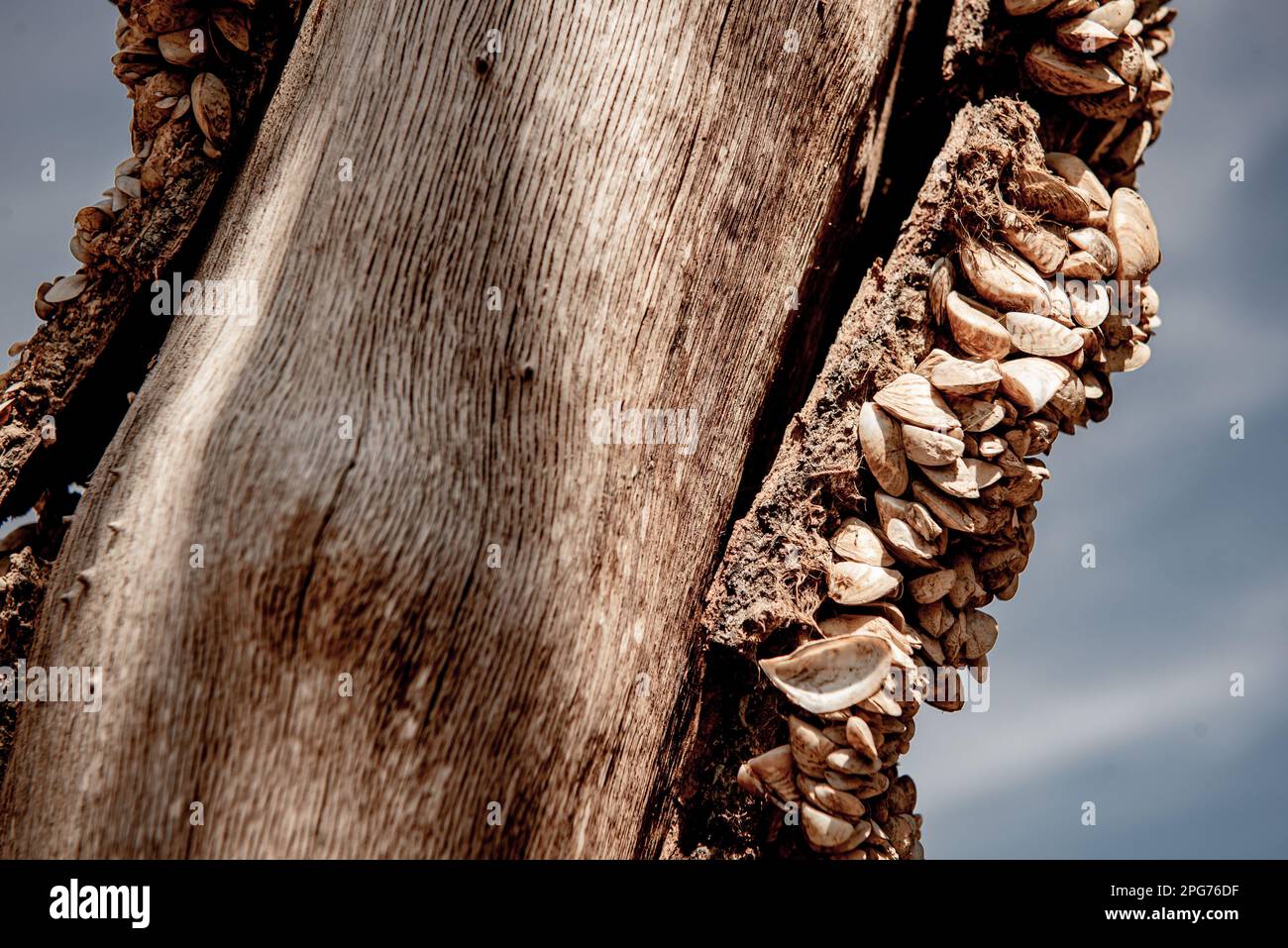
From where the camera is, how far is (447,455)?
1.01m

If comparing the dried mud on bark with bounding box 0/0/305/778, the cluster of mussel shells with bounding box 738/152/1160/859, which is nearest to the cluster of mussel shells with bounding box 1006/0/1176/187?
the cluster of mussel shells with bounding box 738/152/1160/859

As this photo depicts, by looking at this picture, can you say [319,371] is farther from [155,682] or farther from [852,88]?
[852,88]

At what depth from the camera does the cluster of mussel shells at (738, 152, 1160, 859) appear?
3.73ft

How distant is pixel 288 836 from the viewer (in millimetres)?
935

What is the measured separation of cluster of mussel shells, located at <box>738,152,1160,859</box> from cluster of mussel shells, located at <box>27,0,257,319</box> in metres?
1.02

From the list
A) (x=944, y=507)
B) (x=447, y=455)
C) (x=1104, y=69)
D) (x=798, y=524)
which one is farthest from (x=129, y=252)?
(x=1104, y=69)

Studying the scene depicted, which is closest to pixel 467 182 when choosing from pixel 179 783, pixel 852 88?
pixel 852 88

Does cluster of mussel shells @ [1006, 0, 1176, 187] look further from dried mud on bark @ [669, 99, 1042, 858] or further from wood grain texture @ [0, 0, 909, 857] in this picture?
wood grain texture @ [0, 0, 909, 857]

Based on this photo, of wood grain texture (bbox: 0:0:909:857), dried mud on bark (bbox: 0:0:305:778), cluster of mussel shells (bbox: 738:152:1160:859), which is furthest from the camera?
dried mud on bark (bbox: 0:0:305:778)

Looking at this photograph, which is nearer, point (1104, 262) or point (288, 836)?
point (288, 836)

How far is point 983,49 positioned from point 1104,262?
354 millimetres

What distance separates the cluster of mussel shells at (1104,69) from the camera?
1.31m

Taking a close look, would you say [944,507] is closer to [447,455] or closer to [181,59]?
[447,455]

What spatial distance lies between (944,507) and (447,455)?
0.63m
